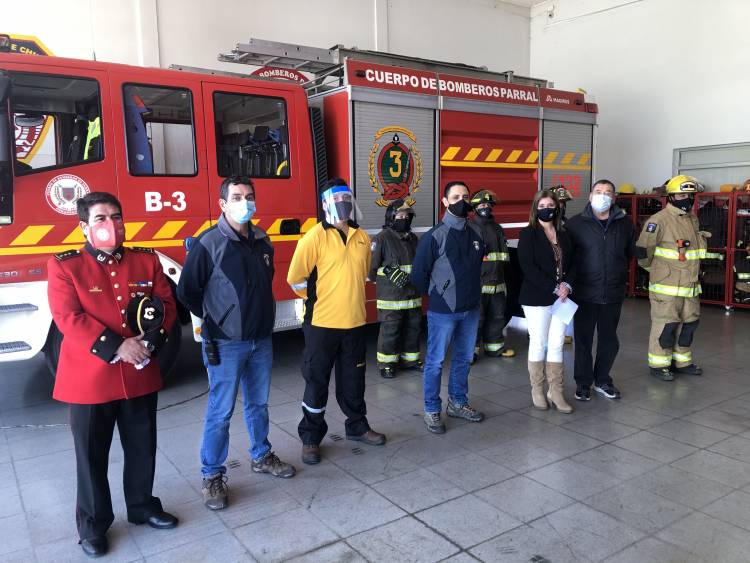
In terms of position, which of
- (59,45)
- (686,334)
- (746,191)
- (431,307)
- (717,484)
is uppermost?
(59,45)

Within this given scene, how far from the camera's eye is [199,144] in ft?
16.1

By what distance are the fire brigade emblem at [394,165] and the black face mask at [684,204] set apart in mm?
2298

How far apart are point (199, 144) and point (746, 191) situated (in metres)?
7.47

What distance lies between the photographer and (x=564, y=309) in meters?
4.61

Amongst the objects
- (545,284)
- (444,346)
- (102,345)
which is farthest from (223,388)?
(545,284)

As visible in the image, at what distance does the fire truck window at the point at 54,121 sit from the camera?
421 centimetres

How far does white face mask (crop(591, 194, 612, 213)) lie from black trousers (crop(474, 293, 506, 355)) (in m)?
1.65

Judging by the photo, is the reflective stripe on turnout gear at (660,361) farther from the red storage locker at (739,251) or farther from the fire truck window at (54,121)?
the fire truck window at (54,121)

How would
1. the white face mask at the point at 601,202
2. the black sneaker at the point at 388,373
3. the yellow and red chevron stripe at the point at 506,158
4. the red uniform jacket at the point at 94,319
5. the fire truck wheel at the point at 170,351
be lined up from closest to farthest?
the red uniform jacket at the point at 94,319 → the white face mask at the point at 601,202 → the fire truck wheel at the point at 170,351 → the black sneaker at the point at 388,373 → the yellow and red chevron stripe at the point at 506,158

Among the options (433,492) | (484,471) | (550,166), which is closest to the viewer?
(433,492)

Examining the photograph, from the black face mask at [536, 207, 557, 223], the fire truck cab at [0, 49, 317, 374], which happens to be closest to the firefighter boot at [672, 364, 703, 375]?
the black face mask at [536, 207, 557, 223]

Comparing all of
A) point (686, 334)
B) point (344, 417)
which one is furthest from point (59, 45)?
point (686, 334)

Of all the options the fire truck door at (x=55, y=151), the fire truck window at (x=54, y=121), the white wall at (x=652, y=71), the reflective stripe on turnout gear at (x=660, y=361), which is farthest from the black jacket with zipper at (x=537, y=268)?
the white wall at (x=652, y=71)

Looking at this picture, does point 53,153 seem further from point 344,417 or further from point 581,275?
point 581,275
